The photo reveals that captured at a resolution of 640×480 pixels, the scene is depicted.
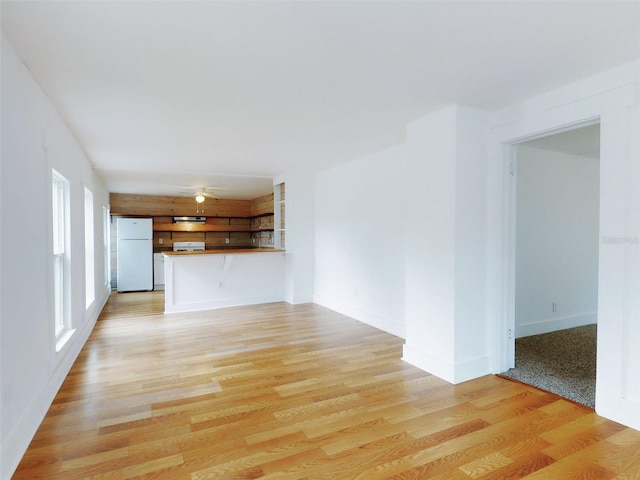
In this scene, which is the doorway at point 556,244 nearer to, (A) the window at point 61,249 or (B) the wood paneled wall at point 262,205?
(A) the window at point 61,249

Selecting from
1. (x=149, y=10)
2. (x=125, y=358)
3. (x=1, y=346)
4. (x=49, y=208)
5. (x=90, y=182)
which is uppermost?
(x=149, y=10)

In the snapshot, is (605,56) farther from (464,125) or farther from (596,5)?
(464,125)

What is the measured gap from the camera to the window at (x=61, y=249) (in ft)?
10.6

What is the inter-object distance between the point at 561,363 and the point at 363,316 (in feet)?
7.51

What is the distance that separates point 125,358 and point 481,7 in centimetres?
399

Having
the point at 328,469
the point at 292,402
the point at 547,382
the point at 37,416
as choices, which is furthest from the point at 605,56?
the point at 37,416

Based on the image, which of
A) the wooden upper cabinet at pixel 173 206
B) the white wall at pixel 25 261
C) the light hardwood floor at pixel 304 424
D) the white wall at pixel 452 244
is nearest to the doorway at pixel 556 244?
the white wall at pixel 452 244

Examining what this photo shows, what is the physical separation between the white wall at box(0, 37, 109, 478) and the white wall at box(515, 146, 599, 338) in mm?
4502

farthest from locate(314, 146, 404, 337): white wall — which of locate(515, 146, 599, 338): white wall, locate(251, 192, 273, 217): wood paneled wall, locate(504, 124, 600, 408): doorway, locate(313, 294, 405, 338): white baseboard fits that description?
locate(251, 192, 273, 217): wood paneled wall

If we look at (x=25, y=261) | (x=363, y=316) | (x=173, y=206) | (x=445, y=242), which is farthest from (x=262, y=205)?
(x=25, y=261)

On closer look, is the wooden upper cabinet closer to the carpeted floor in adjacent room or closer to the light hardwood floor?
the light hardwood floor

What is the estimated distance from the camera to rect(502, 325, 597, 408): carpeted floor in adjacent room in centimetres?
278

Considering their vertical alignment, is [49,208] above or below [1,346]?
above

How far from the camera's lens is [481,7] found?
1.65 metres
